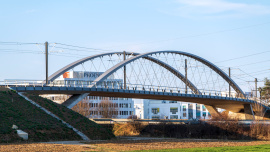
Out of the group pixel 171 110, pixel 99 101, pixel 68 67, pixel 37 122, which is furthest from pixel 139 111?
pixel 37 122

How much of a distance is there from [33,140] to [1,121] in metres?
4.25

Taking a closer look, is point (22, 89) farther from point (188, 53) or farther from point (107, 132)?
point (188, 53)

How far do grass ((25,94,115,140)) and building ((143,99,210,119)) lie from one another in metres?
113

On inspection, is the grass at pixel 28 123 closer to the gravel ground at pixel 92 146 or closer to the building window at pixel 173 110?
the gravel ground at pixel 92 146

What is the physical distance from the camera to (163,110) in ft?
557

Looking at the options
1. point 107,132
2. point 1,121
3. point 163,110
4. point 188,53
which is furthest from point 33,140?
point 163,110

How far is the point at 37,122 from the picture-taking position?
43.0 meters

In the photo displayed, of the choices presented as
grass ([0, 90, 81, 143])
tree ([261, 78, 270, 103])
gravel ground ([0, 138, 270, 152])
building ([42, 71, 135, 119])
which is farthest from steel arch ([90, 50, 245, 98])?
building ([42, 71, 135, 119])

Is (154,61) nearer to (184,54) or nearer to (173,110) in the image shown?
(184,54)

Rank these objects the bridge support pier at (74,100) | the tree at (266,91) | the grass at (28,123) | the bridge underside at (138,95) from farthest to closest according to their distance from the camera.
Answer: the tree at (266,91), the bridge support pier at (74,100), the bridge underside at (138,95), the grass at (28,123)

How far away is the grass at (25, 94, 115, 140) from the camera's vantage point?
148ft

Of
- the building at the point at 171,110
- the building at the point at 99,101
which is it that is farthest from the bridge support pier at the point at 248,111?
the building at the point at 171,110

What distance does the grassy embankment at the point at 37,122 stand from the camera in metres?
39.3

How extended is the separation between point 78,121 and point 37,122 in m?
5.99
